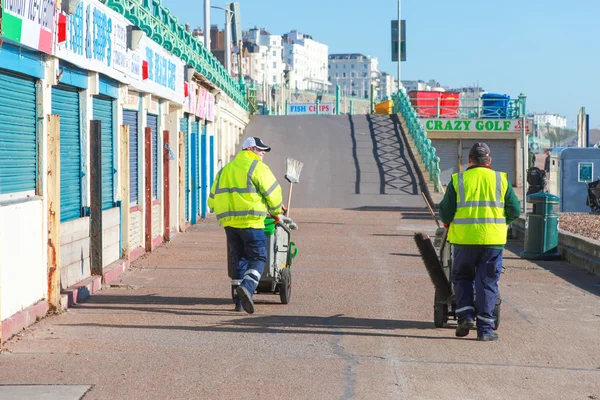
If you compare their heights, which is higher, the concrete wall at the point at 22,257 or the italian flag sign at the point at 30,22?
the italian flag sign at the point at 30,22

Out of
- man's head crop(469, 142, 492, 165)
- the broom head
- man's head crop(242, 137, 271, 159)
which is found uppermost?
man's head crop(242, 137, 271, 159)

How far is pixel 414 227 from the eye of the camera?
23.6 m

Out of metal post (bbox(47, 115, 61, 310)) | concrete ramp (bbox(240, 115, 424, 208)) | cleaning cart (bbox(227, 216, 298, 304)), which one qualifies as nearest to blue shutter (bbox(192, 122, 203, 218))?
concrete ramp (bbox(240, 115, 424, 208))

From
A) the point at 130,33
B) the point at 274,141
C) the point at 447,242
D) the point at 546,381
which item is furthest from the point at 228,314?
the point at 274,141

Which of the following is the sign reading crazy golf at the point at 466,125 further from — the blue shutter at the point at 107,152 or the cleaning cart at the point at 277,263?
the cleaning cart at the point at 277,263

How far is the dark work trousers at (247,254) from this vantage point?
10.1m

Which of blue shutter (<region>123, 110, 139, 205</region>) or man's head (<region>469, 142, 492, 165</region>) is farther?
blue shutter (<region>123, 110, 139, 205</region>)

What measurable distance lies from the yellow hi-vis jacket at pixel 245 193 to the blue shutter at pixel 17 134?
1.72 m

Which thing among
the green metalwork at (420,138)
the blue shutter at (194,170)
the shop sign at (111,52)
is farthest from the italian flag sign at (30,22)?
the green metalwork at (420,138)

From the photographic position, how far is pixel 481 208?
29.8ft

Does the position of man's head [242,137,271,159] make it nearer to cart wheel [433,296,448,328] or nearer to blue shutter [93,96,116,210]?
cart wheel [433,296,448,328]

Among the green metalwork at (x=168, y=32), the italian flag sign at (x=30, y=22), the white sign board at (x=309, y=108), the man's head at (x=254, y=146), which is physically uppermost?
the white sign board at (x=309, y=108)

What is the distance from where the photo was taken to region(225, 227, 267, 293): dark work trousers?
33.2 ft

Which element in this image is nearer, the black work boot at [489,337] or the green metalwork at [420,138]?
the black work boot at [489,337]
